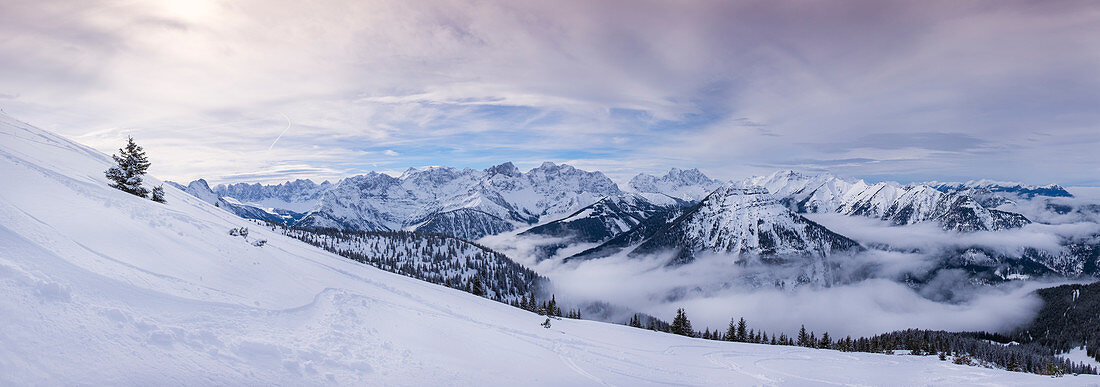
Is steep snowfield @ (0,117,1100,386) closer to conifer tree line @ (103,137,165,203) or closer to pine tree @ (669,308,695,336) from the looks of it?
conifer tree line @ (103,137,165,203)

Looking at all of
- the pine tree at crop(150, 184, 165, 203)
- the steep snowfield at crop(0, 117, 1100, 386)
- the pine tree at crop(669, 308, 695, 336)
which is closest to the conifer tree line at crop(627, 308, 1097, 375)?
the pine tree at crop(669, 308, 695, 336)

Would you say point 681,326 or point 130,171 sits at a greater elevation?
point 130,171

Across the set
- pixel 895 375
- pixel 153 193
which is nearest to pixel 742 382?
pixel 895 375

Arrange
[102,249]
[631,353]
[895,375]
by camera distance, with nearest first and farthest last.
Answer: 1. [102,249]
2. [631,353]
3. [895,375]

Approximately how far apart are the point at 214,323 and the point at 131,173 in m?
33.5

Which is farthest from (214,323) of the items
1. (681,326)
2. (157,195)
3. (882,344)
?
(882,344)

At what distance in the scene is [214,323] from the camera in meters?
14.1

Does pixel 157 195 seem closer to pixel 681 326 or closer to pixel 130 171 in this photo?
pixel 130 171

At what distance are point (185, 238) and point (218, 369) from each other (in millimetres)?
15156

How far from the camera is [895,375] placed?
3416 centimetres

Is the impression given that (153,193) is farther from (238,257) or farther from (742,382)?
(742,382)

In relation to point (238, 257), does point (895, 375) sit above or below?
below

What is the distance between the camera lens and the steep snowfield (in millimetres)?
10727

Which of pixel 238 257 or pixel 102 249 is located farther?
pixel 238 257
